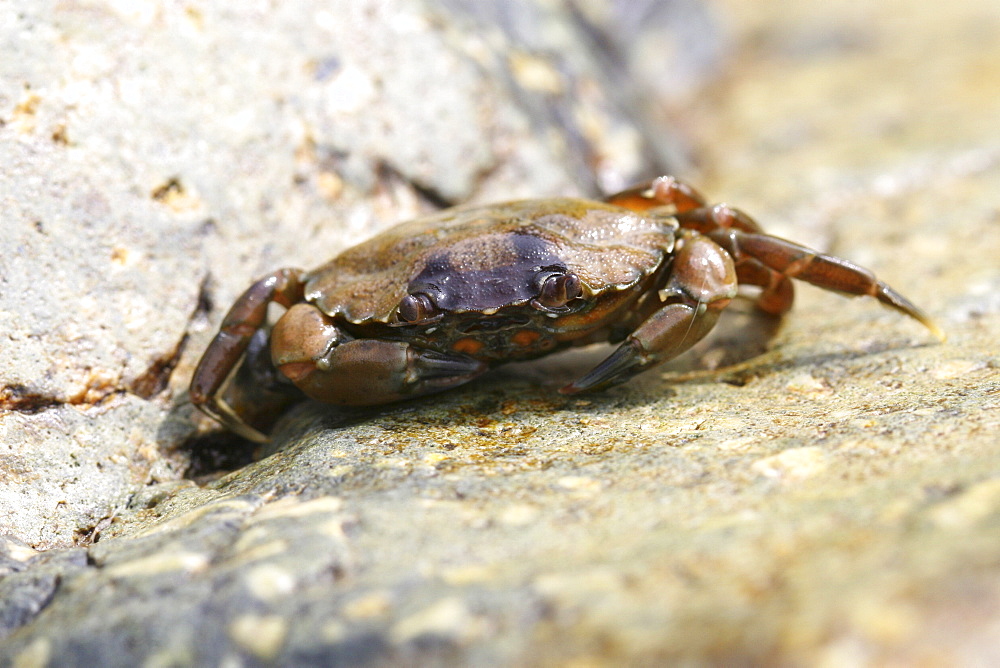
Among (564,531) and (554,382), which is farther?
(554,382)

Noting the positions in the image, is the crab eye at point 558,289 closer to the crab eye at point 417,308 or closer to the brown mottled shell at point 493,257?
the brown mottled shell at point 493,257

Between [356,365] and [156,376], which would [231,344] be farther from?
[356,365]

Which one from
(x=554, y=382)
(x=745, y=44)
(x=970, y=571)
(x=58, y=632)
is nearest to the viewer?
(x=970, y=571)

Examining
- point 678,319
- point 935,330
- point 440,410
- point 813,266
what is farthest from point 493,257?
point 935,330

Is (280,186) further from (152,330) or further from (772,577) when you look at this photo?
(772,577)

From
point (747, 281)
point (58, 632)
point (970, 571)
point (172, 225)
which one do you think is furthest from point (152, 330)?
point (970, 571)

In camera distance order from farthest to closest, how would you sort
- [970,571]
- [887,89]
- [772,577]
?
1. [887,89]
2. [772,577]
3. [970,571]

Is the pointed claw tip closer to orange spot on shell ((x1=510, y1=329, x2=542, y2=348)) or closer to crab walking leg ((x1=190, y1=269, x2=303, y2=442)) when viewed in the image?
orange spot on shell ((x1=510, y1=329, x2=542, y2=348))

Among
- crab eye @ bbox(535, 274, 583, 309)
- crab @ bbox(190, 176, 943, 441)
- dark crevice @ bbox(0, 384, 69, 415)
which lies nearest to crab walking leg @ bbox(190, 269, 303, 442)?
crab @ bbox(190, 176, 943, 441)
